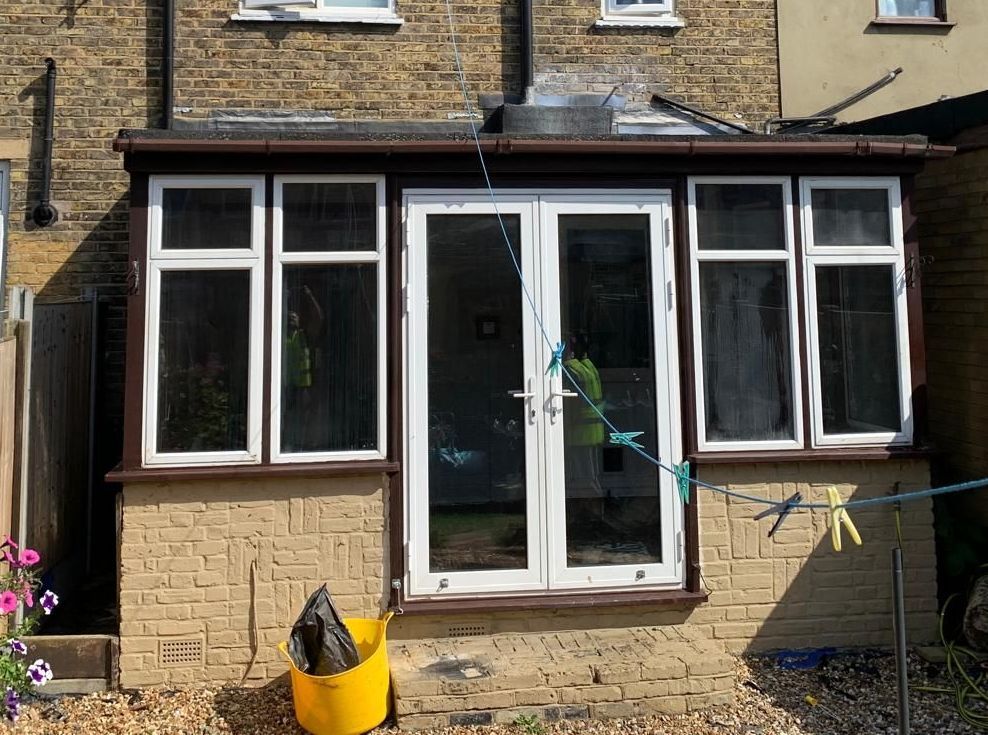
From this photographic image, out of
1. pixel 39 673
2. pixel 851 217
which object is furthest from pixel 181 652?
pixel 851 217

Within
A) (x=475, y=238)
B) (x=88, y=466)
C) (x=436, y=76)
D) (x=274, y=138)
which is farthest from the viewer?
(x=436, y=76)

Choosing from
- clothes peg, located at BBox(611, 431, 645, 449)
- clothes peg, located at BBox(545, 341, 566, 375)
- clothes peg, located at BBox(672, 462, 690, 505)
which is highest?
clothes peg, located at BBox(545, 341, 566, 375)

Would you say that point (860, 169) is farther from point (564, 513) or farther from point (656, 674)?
point (656, 674)

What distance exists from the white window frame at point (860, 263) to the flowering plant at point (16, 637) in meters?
4.71

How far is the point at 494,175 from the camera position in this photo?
5008 mm

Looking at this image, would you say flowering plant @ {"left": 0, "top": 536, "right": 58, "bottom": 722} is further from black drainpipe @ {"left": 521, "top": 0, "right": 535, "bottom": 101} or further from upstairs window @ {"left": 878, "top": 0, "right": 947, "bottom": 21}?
upstairs window @ {"left": 878, "top": 0, "right": 947, "bottom": 21}

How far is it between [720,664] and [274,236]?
11.9ft

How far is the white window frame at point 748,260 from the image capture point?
5094 millimetres

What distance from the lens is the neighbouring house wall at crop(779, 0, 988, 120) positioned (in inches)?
310

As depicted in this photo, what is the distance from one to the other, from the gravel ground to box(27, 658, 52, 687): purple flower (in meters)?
0.28

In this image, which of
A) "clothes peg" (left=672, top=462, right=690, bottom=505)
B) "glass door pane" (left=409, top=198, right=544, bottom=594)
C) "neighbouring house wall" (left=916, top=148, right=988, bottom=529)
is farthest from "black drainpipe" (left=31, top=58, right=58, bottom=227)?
"neighbouring house wall" (left=916, top=148, right=988, bottom=529)

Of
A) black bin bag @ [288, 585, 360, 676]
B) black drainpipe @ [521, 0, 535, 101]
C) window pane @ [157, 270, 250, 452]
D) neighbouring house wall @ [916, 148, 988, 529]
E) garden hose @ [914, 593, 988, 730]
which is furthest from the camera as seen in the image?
black drainpipe @ [521, 0, 535, 101]

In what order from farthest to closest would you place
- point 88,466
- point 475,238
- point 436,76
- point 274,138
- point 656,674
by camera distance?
point 436,76 < point 88,466 < point 475,238 < point 274,138 < point 656,674

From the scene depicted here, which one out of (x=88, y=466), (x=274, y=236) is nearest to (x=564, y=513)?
(x=274, y=236)
